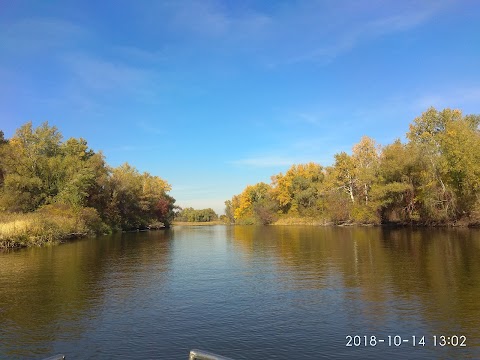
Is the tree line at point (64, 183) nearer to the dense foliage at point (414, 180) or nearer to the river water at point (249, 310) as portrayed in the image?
the river water at point (249, 310)

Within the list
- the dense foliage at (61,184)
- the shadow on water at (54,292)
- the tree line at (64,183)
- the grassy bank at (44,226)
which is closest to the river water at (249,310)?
the shadow on water at (54,292)

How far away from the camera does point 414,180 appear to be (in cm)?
5756

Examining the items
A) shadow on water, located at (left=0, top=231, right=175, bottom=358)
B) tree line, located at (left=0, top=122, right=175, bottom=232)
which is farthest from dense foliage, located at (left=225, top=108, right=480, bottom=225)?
tree line, located at (left=0, top=122, right=175, bottom=232)

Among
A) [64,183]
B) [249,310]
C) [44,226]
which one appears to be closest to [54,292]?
[249,310]

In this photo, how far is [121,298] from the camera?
15570 millimetres

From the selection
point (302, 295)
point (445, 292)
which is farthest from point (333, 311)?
point (445, 292)

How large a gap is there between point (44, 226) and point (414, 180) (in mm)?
50736

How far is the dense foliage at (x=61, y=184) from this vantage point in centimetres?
5266

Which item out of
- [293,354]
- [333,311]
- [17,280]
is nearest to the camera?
[293,354]

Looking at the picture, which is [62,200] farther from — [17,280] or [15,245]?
[17,280]

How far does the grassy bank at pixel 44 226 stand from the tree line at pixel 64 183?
0.98 ft

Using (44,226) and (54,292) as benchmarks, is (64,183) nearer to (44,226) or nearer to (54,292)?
(44,226)

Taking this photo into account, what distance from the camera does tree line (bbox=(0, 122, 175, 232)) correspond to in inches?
2099

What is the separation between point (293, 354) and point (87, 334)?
19.8ft
